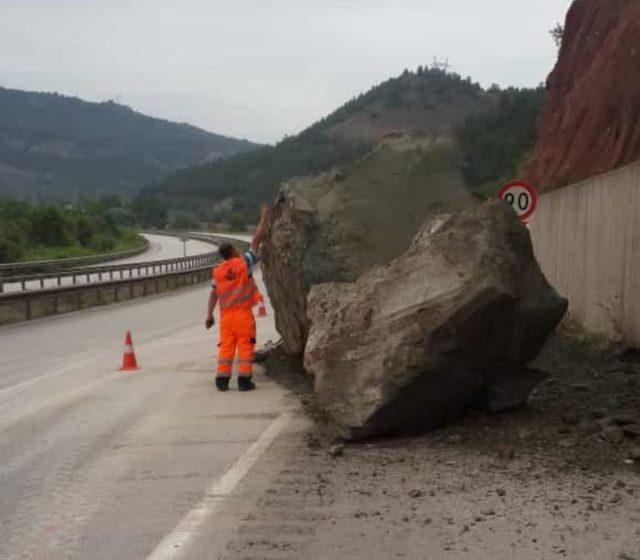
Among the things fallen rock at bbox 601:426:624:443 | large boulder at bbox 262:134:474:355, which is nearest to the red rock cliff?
large boulder at bbox 262:134:474:355

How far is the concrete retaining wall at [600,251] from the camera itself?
10.2m

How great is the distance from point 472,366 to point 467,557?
2738 mm

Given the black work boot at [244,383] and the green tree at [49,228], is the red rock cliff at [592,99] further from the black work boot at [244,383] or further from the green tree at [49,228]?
the green tree at [49,228]

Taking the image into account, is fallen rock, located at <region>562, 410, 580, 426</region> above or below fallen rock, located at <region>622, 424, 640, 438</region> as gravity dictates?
below

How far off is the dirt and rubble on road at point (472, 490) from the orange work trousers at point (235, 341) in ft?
7.03

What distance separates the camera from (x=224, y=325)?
396 inches

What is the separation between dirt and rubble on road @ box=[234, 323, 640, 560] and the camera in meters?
4.65

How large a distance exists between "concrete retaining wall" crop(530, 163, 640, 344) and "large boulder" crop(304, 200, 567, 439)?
3252 millimetres

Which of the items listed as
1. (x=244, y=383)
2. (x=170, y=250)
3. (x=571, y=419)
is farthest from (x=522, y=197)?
(x=170, y=250)

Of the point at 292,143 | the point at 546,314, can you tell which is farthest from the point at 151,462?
the point at 292,143

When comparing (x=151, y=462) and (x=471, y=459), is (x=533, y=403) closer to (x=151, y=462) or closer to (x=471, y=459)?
(x=471, y=459)

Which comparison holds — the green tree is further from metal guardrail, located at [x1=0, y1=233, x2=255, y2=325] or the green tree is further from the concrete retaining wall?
the concrete retaining wall

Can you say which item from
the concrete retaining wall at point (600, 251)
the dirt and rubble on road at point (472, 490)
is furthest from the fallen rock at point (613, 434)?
the concrete retaining wall at point (600, 251)

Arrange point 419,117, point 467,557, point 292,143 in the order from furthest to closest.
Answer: point 292,143 → point 419,117 → point 467,557
